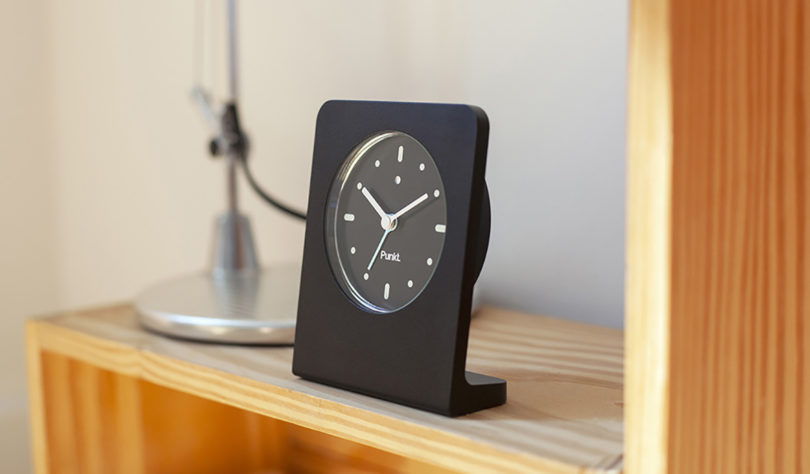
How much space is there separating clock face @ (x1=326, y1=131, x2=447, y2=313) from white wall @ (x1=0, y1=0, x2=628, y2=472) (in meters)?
0.33

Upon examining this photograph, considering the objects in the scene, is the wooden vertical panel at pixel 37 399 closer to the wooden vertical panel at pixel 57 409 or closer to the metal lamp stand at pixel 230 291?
the wooden vertical panel at pixel 57 409

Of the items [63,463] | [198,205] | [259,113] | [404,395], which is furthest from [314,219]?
[198,205]

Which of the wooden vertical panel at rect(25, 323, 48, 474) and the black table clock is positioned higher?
the black table clock

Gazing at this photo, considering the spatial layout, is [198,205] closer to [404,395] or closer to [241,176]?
[241,176]

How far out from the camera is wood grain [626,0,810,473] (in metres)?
0.44

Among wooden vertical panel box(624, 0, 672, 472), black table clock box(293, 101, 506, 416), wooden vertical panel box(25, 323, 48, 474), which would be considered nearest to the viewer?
wooden vertical panel box(624, 0, 672, 472)

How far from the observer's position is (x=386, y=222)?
0.60 m

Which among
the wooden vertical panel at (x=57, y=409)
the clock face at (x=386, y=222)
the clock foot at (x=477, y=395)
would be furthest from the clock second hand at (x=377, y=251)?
the wooden vertical panel at (x=57, y=409)

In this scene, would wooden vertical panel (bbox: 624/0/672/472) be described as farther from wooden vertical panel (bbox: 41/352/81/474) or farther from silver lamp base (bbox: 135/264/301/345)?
wooden vertical panel (bbox: 41/352/81/474)

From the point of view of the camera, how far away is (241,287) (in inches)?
36.5

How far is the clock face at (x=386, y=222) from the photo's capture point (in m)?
0.58

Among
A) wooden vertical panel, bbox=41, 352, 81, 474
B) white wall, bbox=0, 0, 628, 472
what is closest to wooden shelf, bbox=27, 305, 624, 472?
wooden vertical panel, bbox=41, 352, 81, 474

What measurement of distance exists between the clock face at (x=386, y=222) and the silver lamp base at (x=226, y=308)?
0.16 metres

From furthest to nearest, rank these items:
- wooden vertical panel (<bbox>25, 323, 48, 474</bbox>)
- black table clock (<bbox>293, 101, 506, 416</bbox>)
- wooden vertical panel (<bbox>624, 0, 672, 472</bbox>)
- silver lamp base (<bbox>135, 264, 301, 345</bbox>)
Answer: wooden vertical panel (<bbox>25, 323, 48, 474</bbox>), silver lamp base (<bbox>135, 264, 301, 345</bbox>), black table clock (<bbox>293, 101, 506, 416</bbox>), wooden vertical panel (<bbox>624, 0, 672, 472</bbox>)
